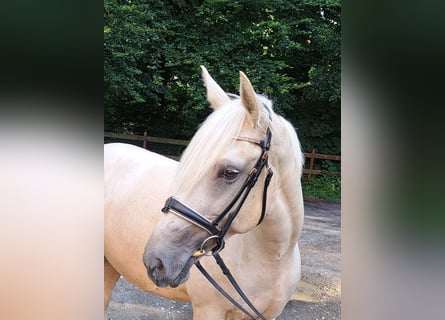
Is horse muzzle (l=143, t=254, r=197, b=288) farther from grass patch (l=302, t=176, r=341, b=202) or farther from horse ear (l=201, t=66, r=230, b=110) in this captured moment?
grass patch (l=302, t=176, r=341, b=202)

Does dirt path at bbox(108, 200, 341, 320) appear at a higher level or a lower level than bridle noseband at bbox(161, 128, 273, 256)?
lower

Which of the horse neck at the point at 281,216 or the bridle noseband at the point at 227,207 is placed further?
the horse neck at the point at 281,216

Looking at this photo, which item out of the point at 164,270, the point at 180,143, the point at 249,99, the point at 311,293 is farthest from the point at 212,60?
the point at 311,293

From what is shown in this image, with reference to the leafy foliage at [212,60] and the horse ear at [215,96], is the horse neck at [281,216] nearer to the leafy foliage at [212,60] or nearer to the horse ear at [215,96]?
the horse ear at [215,96]

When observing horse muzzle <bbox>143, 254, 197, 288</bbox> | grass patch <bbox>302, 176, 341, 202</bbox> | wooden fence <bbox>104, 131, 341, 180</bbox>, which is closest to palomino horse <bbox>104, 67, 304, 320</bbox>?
horse muzzle <bbox>143, 254, 197, 288</bbox>

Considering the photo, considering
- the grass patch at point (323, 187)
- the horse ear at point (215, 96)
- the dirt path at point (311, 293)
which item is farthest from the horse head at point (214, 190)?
the dirt path at point (311, 293)

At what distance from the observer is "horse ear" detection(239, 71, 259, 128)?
2.68 ft

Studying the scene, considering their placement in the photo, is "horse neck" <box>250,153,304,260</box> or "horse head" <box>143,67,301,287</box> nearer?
"horse head" <box>143,67,301,287</box>

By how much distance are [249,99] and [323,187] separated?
80 centimetres

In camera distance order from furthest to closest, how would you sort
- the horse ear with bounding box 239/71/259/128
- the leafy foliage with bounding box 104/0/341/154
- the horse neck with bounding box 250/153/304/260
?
the leafy foliage with bounding box 104/0/341/154 → the horse neck with bounding box 250/153/304/260 → the horse ear with bounding box 239/71/259/128

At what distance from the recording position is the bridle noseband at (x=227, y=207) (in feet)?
2.70
